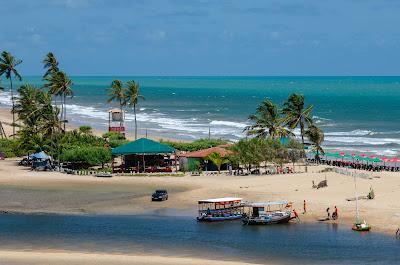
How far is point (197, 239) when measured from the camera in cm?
4775

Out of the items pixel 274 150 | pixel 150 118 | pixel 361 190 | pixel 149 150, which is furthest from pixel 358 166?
pixel 150 118

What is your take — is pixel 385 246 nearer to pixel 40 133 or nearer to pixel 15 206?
pixel 15 206

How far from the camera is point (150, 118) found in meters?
163

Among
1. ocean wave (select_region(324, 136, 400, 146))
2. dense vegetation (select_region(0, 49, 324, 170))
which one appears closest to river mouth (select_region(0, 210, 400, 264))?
dense vegetation (select_region(0, 49, 324, 170))

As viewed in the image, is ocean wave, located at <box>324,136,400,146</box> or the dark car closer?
the dark car

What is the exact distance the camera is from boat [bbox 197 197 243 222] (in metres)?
54.0

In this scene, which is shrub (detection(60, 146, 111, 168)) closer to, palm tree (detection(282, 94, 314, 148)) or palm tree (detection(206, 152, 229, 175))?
palm tree (detection(206, 152, 229, 175))

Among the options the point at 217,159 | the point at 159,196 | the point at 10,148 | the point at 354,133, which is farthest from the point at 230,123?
the point at 159,196

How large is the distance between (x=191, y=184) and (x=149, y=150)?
927 centimetres

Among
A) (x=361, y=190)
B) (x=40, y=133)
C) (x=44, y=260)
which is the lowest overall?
(x=44, y=260)

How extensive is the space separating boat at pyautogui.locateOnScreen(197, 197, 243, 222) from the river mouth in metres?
0.71

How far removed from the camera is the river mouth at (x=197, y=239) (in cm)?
4306

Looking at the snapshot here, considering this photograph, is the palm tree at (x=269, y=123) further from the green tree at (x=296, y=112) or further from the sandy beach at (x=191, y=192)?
the sandy beach at (x=191, y=192)

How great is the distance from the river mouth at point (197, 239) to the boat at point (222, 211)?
2.32 feet
